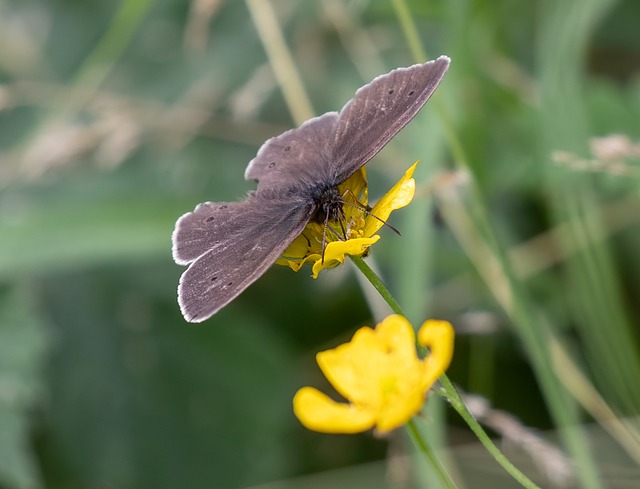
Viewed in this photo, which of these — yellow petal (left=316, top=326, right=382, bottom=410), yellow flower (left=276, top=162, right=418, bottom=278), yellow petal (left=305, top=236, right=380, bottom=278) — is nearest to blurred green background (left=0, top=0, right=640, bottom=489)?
yellow flower (left=276, top=162, right=418, bottom=278)

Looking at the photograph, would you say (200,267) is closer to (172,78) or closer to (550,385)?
(550,385)

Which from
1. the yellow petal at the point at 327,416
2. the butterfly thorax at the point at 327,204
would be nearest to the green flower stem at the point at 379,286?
the yellow petal at the point at 327,416

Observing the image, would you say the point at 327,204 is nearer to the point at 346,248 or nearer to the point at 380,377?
the point at 346,248

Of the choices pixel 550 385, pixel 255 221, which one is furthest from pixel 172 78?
pixel 550 385

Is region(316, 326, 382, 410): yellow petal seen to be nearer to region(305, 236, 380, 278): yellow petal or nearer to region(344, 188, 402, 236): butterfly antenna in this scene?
region(305, 236, 380, 278): yellow petal

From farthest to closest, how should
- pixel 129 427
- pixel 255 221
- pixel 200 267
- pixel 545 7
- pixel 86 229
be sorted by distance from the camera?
pixel 129 427
pixel 545 7
pixel 86 229
pixel 255 221
pixel 200 267

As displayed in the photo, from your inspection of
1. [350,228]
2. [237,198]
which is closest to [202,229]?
[350,228]

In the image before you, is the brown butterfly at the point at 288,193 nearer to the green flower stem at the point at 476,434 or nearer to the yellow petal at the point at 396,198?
A: the yellow petal at the point at 396,198
